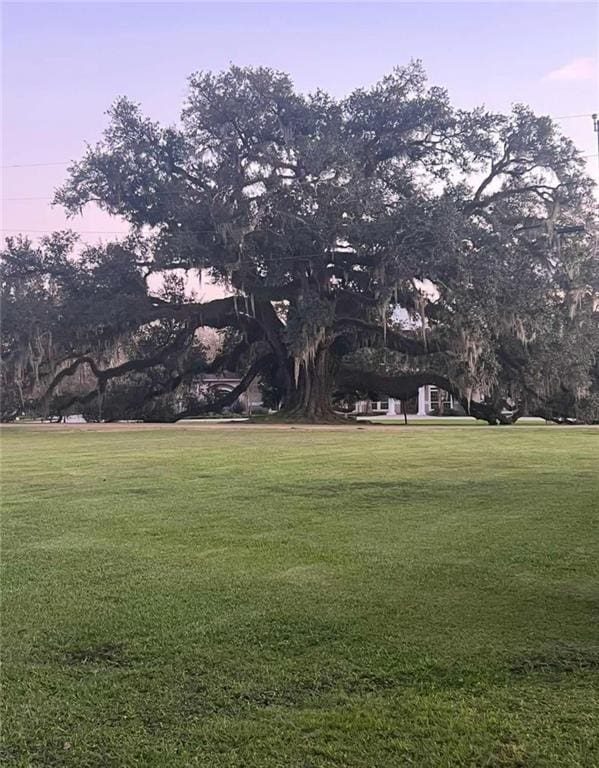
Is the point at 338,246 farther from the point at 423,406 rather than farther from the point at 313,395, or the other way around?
the point at 423,406

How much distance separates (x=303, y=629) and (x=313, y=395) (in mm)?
20758

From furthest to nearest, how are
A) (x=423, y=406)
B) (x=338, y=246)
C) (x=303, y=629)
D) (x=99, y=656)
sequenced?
(x=423, y=406)
(x=338, y=246)
(x=303, y=629)
(x=99, y=656)

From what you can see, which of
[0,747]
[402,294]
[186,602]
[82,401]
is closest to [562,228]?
[402,294]

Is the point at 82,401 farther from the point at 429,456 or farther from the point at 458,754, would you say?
the point at 458,754

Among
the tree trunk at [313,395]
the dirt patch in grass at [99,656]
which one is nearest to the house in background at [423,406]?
the tree trunk at [313,395]

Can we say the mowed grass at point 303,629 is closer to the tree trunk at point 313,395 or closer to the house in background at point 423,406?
the tree trunk at point 313,395

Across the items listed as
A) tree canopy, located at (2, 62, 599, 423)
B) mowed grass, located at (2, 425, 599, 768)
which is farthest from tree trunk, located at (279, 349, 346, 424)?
mowed grass, located at (2, 425, 599, 768)

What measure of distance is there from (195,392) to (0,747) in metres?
31.2

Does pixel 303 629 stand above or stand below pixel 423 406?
below

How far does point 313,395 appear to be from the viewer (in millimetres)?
24188

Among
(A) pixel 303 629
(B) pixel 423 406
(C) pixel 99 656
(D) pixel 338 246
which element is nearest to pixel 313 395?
(D) pixel 338 246

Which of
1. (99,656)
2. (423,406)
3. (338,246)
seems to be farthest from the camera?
(423,406)

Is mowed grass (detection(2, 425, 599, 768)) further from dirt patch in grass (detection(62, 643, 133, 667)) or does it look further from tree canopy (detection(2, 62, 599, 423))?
tree canopy (detection(2, 62, 599, 423))

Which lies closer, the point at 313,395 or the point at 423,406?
the point at 313,395
